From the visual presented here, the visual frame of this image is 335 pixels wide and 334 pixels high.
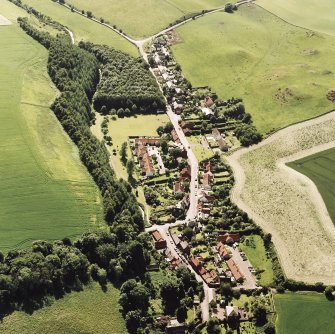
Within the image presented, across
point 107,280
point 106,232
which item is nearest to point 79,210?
point 106,232

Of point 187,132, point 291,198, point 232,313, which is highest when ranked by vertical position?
point 187,132

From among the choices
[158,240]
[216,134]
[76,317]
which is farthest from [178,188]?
[76,317]

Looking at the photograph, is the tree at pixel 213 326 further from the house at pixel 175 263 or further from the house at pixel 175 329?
the house at pixel 175 263

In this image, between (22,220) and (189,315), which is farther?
(22,220)

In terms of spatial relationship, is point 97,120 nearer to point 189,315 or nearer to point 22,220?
point 22,220

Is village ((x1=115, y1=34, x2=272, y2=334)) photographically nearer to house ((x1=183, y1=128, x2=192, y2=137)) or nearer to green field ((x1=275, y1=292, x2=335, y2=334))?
house ((x1=183, y1=128, x2=192, y2=137))

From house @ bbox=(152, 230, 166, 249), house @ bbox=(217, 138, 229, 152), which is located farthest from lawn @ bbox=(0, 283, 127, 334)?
house @ bbox=(217, 138, 229, 152)

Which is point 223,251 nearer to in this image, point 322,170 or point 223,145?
point 322,170
